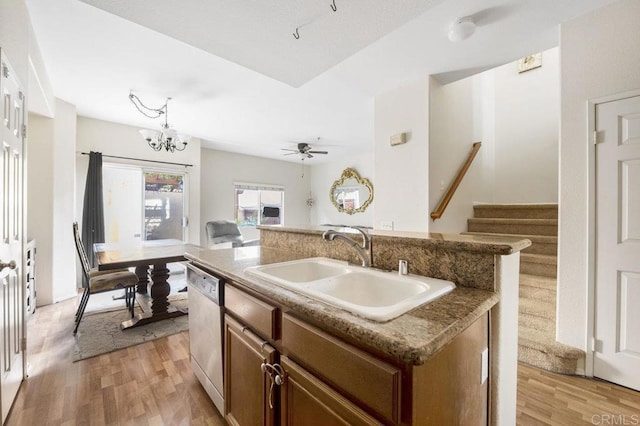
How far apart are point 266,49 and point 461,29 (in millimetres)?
1373

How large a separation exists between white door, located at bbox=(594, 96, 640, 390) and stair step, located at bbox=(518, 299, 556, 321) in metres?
0.45

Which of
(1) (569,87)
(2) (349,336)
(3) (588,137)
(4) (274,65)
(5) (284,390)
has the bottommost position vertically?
(5) (284,390)

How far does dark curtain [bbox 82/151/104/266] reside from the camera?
12.7 ft

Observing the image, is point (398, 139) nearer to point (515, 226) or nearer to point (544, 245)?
point (515, 226)

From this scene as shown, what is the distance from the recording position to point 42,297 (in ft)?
10.7

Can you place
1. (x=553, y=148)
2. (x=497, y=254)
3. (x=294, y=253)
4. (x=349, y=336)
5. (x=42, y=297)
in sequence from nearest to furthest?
(x=349, y=336)
(x=497, y=254)
(x=294, y=253)
(x=42, y=297)
(x=553, y=148)

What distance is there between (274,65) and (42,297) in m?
3.99

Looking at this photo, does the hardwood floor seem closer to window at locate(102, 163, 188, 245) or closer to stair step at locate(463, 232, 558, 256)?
stair step at locate(463, 232, 558, 256)

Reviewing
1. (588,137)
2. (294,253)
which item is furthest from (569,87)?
(294,253)

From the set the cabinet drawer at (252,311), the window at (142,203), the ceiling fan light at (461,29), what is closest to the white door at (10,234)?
the cabinet drawer at (252,311)

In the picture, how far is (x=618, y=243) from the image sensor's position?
1.75 metres

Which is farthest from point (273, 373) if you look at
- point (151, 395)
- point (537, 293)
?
point (537, 293)

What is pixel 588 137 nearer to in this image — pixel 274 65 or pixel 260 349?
pixel 274 65

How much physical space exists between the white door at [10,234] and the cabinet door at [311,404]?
1.53m
